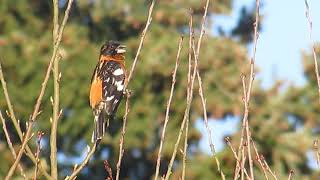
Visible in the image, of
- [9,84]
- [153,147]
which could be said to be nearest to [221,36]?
[153,147]

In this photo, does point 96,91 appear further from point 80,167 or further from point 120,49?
point 80,167

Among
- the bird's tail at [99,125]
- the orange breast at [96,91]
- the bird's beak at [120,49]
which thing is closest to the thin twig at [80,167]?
the bird's tail at [99,125]

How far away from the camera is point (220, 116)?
1442 centimetres

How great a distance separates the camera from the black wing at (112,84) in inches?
231

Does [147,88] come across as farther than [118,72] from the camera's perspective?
Yes

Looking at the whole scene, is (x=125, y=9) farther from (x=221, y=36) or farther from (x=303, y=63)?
(x=303, y=63)

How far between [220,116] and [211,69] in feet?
2.53

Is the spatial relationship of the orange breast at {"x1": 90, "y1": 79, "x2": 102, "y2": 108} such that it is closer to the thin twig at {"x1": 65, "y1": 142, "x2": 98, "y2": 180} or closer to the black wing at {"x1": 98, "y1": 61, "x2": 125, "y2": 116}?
the black wing at {"x1": 98, "y1": 61, "x2": 125, "y2": 116}

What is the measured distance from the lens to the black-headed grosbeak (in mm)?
5840

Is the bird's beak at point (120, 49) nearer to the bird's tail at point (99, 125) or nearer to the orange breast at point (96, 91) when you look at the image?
the orange breast at point (96, 91)

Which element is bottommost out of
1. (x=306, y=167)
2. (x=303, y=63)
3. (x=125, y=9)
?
(x=306, y=167)

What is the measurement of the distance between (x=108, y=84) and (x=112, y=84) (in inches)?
1.6

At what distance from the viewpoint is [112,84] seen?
5949 millimetres

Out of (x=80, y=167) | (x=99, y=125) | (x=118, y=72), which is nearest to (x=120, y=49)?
(x=118, y=72)
